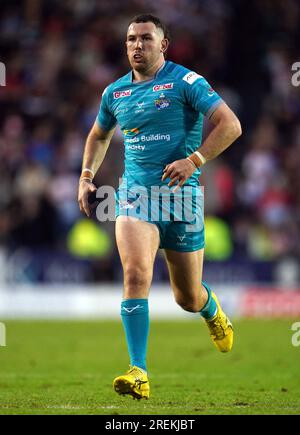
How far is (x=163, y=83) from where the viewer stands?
24.5 ft

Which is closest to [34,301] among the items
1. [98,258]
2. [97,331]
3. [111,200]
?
[98,258]

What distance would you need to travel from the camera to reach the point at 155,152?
7473 mm

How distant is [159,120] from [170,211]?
696mm

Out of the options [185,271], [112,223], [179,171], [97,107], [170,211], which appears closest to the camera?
[179,171]

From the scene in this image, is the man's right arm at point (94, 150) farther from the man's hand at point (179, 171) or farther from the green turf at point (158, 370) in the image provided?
the green turf at point (158, 370)

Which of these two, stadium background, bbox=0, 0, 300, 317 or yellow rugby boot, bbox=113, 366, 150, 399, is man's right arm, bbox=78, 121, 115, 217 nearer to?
yellow rugby boot, bbox=113, 366, 150, 399

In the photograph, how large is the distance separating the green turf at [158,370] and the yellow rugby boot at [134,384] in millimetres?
77

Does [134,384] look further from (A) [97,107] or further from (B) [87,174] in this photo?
(A) [97,107]

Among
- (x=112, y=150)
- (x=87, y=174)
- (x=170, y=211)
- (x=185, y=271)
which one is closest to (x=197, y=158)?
(x=170, y=211)

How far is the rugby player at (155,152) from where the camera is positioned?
7113 mm

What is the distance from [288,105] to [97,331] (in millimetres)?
7192

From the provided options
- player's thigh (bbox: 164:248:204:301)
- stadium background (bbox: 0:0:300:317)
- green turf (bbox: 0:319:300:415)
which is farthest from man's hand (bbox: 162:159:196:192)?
stadium background (bbox: 0:0:300:317)

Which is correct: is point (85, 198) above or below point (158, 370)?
above

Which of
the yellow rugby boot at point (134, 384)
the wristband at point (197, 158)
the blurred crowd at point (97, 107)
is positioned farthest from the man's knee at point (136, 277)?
the blurred crowd at point (97, 107)
